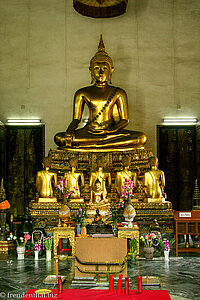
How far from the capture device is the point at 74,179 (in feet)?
23.7

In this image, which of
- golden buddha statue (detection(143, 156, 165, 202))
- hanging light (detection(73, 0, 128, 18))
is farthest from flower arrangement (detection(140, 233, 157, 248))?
hanging light (detection(73, 0, 128, 18))

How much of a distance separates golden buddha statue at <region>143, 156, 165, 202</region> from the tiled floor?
1554 millimetres

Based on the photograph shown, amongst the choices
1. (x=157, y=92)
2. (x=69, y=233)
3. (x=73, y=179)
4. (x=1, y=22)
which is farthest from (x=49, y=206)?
(x=1, y=22)

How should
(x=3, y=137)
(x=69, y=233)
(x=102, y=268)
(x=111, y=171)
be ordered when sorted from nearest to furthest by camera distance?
1. (x=102, y=268)
2. (x=69, y=233)
3. (x=111, y=171)
4. (x=3, y=137)

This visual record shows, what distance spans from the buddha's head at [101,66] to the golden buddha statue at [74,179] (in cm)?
206

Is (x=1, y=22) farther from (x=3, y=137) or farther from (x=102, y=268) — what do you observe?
(x=102, y=268)

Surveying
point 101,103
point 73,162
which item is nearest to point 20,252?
point 73,162

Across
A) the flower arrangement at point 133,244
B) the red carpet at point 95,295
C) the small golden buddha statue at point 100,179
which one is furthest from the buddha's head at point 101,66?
the red carpet at point 95,295

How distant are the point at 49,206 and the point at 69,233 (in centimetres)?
119

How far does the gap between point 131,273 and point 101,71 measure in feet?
15.6

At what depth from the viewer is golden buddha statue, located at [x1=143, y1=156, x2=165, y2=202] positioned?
7.03 meters

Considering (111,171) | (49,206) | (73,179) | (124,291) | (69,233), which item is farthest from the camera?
(111,171)

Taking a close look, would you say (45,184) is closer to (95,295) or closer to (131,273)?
(131,273)

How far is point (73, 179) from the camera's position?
721 centimetres
